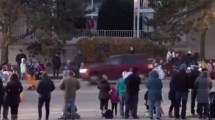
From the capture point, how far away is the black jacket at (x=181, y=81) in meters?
25.5

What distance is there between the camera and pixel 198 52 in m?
55.4

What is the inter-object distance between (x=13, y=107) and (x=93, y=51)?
27.1 m

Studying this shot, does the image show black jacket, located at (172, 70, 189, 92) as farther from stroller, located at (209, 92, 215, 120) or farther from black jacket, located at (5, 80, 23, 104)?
black jacket, located at (5, 80, 23, 104)

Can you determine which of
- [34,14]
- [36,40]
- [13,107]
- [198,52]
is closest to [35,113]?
[13,107]

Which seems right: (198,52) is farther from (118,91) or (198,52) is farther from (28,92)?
(118,91)

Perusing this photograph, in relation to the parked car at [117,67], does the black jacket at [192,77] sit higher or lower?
higher

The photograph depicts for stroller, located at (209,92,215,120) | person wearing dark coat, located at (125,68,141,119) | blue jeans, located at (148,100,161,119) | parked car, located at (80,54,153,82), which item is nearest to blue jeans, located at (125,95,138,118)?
person wearing dark coat, located at (125,68,141,119)

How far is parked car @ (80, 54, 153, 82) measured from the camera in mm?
42219

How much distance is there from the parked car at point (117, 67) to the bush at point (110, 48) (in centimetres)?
897

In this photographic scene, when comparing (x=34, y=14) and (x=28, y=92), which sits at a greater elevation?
(x=34, y=14)

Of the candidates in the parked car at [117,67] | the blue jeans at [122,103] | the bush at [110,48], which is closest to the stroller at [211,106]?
the blue jeans at [122,103]

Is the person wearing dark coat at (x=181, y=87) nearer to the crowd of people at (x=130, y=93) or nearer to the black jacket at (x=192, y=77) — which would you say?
the crowd of people at (x=130, y=93)

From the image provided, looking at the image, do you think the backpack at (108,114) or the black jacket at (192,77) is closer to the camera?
the black jacket at (192,77)

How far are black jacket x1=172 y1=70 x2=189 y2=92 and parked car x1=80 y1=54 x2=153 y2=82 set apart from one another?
16.4 metres
